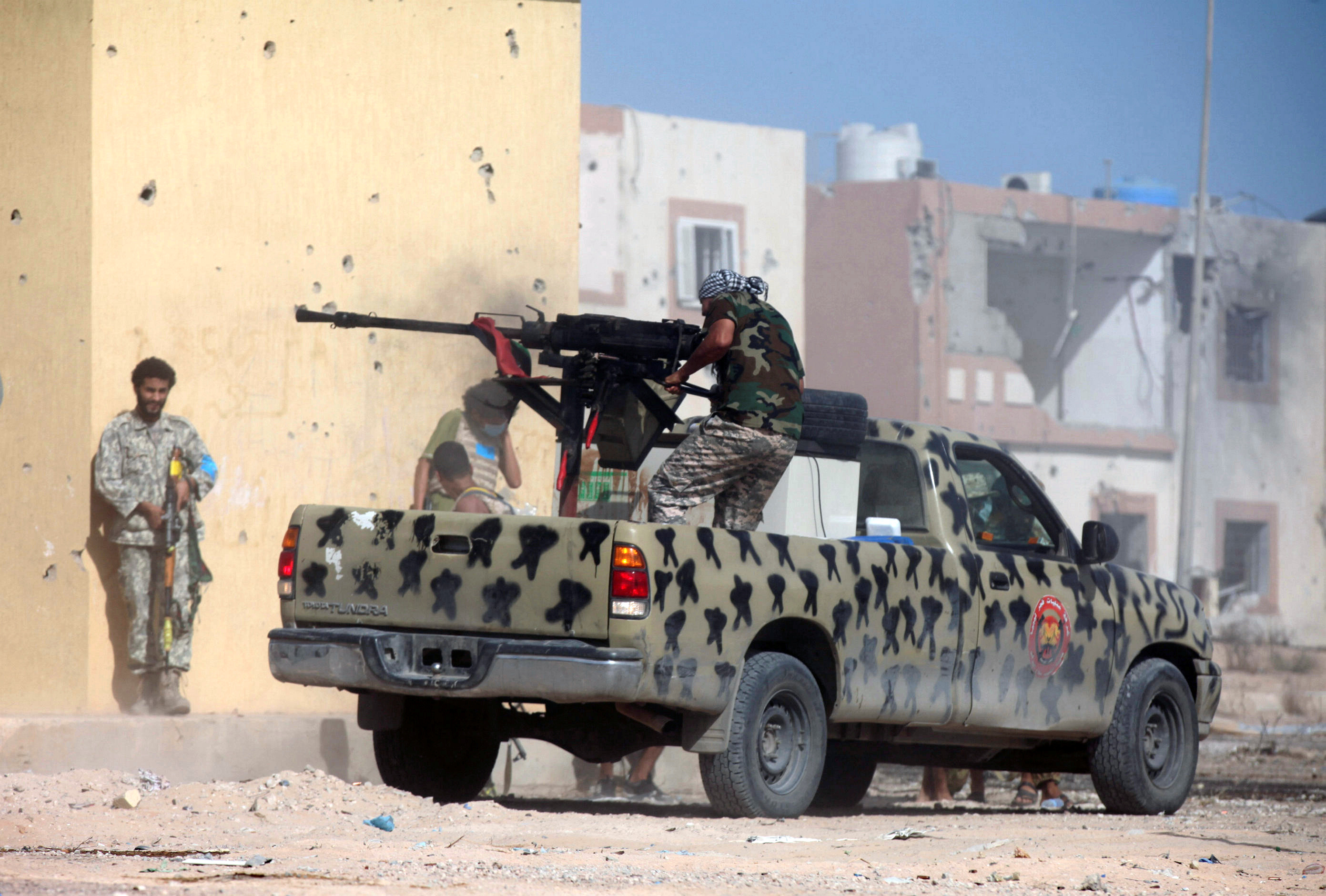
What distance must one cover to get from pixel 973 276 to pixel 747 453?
2549cm

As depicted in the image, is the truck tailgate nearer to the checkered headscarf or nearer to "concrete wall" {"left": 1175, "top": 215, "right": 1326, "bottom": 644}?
the checkered headscarf

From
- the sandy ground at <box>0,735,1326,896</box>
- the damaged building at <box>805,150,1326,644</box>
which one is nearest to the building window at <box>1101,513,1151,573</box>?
the damaged building at <box>805,150,1326,644</box>

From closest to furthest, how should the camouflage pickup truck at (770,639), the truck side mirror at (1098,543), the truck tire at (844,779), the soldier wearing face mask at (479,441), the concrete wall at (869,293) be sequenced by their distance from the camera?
the camouflage pickup truck at (770,639) < the truck side mirror at (1098,543) < the truck tire at (844,779) < the soldier wearing face mask at (479,441) < the concrete wall at (869,293)

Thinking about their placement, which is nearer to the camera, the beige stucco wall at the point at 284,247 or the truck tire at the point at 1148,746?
the truck tire at the point at 1148,746

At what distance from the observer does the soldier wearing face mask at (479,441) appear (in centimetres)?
983

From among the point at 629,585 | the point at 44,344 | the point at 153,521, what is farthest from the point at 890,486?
the point at 44,344

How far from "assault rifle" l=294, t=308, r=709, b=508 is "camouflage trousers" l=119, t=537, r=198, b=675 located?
244cm

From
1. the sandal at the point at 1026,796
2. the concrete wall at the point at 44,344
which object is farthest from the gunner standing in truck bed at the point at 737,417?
the concrete wall at the point at 44,344

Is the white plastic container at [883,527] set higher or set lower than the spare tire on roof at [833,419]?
lower

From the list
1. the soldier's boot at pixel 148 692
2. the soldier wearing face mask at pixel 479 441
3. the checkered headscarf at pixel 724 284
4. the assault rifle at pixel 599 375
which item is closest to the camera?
the checkered headscarf at pixel 724 284

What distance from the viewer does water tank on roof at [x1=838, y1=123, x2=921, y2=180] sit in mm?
35531

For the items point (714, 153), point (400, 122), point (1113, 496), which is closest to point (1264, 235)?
point (1113, 496)

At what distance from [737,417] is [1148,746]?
3.00m

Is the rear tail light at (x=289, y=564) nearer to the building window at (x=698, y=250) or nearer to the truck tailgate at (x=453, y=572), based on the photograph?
the truck tailgate at (x=453, y=572)
